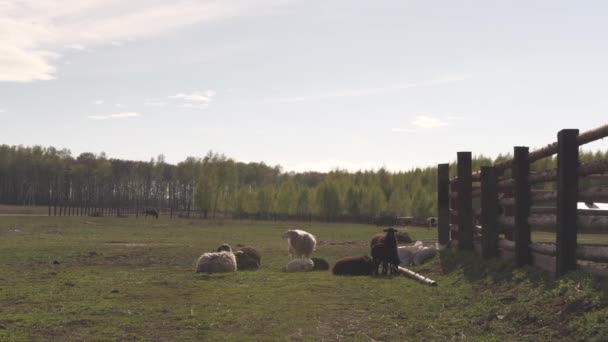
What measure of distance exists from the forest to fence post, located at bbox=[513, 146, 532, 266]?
54742 millimetres

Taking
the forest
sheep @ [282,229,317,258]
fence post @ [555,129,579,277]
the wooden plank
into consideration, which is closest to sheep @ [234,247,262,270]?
sheep @ [282,229,317,258]

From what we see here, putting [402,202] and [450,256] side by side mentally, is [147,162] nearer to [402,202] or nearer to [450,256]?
[402,202]

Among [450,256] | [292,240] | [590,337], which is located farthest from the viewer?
[292,240]

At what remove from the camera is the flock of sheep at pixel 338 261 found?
17.7 m

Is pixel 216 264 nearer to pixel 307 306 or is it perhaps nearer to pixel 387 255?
pixel 387 255

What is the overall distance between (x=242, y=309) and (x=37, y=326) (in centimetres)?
374

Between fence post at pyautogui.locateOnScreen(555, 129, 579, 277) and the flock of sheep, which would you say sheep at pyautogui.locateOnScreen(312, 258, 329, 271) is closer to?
the flock of sheep

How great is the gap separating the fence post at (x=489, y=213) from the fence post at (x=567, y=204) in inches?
177

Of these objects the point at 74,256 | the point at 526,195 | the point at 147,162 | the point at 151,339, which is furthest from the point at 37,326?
the point at 147,162

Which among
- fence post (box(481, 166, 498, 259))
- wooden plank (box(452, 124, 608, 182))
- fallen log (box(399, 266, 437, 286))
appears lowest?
fallen log (box(399, 266, 437, 286))

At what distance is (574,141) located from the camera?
9664mm

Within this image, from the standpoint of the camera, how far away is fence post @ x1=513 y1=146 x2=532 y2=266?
11.6 meters

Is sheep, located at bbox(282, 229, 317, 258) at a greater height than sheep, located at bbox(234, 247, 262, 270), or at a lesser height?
greater

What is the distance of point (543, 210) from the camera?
453 inches
